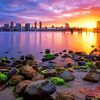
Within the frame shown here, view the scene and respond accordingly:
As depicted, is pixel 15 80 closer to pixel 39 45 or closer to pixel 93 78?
pixel 93 78

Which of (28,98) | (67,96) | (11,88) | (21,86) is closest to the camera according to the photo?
(67,96)

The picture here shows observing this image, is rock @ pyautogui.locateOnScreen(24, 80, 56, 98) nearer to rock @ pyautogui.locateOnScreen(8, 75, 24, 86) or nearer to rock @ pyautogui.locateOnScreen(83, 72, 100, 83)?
rock @ pyautogui.locateOnScreen(8, 75, 24, 86)

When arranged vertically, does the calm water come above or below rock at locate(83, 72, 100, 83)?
below

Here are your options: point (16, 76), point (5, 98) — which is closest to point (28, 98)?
point (5, 98)

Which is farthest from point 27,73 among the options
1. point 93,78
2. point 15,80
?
point 93,78

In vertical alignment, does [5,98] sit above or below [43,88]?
below

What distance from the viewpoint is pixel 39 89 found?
10.0 metres

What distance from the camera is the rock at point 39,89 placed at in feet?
33.0

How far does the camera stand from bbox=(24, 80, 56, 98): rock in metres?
10.0

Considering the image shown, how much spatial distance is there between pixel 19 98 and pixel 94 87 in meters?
4.25

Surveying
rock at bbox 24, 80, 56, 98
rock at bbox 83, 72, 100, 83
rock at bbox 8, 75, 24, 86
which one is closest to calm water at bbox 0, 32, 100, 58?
rock at bbox 83, 72, 100, 83

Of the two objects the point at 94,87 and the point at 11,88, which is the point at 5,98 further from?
the point at 94,87

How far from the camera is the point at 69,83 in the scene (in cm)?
1318

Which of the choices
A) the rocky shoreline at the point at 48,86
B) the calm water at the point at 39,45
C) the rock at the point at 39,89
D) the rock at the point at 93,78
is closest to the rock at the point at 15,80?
the rocky shoreline at the point at 48,86
